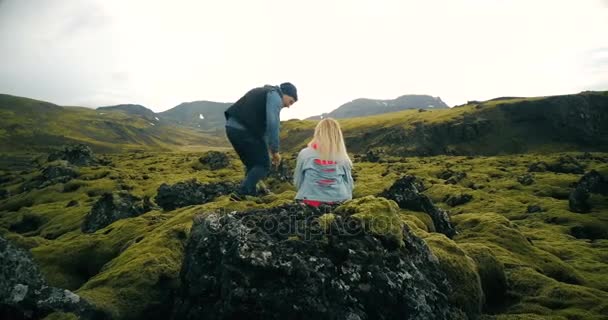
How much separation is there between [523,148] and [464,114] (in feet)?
88.7

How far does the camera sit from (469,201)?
5178 cm

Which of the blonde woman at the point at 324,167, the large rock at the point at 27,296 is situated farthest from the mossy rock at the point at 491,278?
the large rock at the point at 27,296

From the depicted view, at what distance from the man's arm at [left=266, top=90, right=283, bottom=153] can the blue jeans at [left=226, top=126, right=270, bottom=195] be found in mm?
673

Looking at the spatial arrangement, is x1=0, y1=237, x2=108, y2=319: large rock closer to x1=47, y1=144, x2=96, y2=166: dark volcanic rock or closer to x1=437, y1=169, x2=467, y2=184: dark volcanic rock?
x1=437, y1=169, x2=467, y2=184: dark volcanic rock

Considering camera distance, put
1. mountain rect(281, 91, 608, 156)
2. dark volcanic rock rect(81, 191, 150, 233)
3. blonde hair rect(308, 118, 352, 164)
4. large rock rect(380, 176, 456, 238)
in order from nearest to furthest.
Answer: blonde hair rect(308, 118, 352, 164)
large rock rect(380, 176, 456, 238)
dark volcanic rock rect(81, 191, 150, 233)
mountain rect(281, 91, 608, 156)

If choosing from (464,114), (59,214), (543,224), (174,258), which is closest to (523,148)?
(464,114)

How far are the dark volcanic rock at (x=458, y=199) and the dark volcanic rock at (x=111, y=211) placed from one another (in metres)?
37.7

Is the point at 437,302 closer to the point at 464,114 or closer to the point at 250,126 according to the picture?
the point at 250,126

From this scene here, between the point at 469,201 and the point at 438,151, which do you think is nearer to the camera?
the point at 469,201

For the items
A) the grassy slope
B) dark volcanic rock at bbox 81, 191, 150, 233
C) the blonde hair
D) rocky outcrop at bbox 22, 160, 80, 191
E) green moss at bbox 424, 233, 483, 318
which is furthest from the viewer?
rocky outcrop at bbox 22, 160, 80, 191

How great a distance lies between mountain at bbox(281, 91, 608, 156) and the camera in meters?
155

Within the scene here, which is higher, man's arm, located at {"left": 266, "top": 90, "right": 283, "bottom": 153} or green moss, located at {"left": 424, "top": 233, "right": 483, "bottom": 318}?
man's arm, located at {"left": 266, "top": 90, "right": 283, "bottom": 153}

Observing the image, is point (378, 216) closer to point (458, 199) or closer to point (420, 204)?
point (420, 204)

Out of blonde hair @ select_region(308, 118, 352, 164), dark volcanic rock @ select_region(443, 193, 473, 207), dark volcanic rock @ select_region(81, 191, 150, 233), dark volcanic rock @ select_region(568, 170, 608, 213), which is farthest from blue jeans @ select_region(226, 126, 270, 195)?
dark volcanic rock @ select_region(568, 170, 608, 213)
